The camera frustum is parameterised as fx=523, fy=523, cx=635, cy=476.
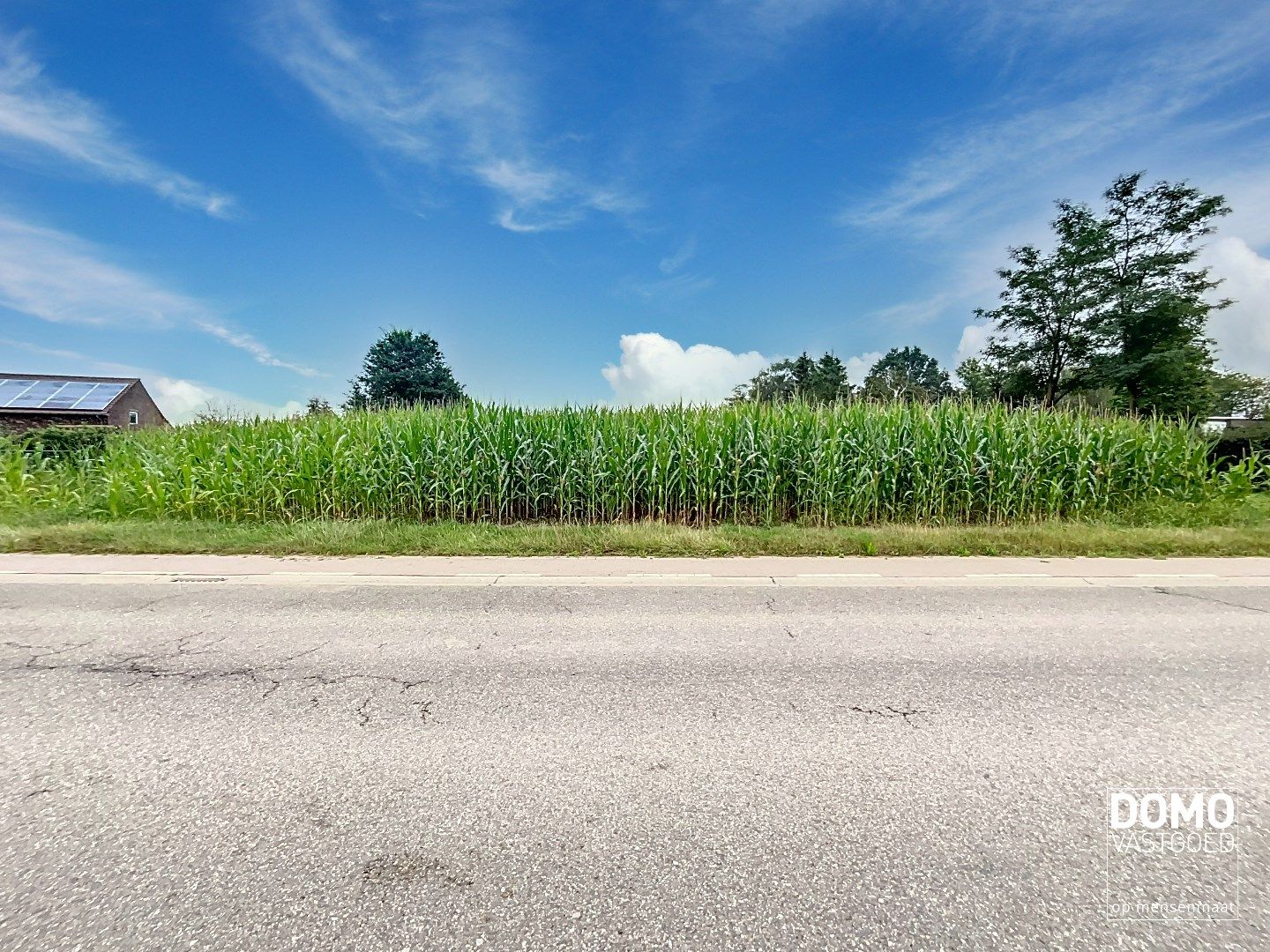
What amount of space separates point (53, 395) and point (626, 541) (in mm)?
41246

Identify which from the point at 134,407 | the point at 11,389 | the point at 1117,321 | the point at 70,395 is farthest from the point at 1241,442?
the point at 134,407

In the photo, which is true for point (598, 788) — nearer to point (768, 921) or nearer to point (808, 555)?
point (768, 921)

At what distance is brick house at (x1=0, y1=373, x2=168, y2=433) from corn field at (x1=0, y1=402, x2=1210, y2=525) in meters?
23.1

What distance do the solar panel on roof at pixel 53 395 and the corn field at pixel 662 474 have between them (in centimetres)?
2823

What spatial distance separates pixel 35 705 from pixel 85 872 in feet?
6.66

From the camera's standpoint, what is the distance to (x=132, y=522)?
8930 mm

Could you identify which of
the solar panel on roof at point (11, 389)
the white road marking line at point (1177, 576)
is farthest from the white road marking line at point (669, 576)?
the solar panel on roof at point (11, 389)

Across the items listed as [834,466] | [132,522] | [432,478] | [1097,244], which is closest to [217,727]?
[432,478]

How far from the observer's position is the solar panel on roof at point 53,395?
29.2 meters

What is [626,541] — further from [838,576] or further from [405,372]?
[405,372]

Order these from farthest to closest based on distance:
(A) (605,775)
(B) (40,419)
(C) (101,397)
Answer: (C) (101,397)
(B) (40,419)
(A) (605,775)

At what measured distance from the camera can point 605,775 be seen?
8.30 ft

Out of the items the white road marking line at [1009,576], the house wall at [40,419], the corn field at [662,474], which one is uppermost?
the house wall at [40,419]

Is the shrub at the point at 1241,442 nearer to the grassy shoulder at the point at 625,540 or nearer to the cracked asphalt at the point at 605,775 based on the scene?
the grassy shoulder at the point at 625,540
